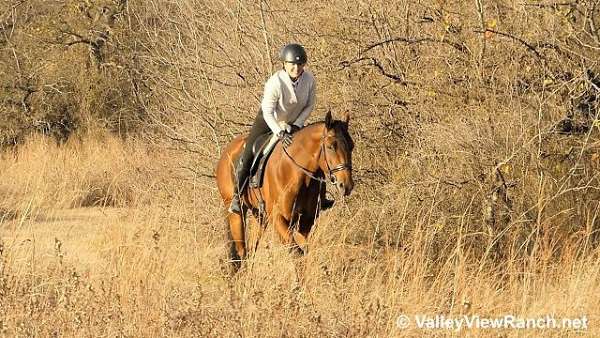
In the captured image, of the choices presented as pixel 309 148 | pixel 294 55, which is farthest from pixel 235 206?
pixel 294 55

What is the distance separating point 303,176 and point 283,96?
0.80m

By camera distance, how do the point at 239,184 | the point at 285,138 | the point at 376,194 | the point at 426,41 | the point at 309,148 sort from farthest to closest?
the point at 376,194 → the point at 239,184 → the point at 426,41 → the point at 285,138 → the point at 309,148

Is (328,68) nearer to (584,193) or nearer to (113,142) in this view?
(584,193)

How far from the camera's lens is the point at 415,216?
366 inches

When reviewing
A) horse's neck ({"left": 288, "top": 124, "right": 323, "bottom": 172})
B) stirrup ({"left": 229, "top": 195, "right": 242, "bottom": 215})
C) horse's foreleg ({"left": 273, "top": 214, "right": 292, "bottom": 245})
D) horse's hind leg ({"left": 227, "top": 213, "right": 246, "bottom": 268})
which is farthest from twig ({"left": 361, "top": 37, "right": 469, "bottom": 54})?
horse's hind leg ({"left": 227, "top": 213, "right": 246, "bottom": 268})

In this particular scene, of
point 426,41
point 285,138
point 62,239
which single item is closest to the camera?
point 285,138

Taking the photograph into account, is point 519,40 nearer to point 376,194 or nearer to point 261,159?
point 376,194

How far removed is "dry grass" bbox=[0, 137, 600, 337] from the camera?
6.05m

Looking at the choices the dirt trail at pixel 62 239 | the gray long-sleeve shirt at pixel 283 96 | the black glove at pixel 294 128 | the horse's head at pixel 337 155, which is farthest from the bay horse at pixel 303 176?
the dirt trail at pixel 62 239

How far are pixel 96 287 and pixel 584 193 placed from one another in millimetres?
4464

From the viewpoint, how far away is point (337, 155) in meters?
7.81

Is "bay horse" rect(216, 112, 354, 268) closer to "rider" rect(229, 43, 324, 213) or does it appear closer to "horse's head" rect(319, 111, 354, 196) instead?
"horse's head" rect(319, 111, 354, 196)

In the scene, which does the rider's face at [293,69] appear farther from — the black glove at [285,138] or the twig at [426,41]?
the twig at [426,41]

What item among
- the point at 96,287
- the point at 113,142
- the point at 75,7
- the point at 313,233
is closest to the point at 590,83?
the point at 313,233
